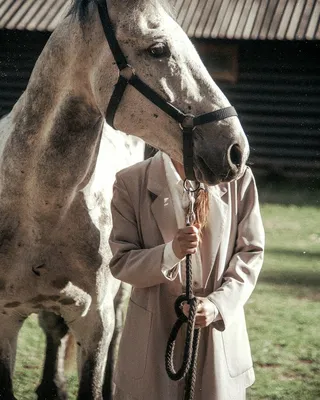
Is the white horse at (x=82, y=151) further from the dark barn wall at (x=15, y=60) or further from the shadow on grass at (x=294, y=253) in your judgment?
the dark barn wall at (x=15, y=60)

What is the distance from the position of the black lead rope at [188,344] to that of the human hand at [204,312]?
28mm

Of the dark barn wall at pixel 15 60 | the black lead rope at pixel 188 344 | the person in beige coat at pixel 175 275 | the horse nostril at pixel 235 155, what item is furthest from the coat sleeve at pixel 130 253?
the dark barn wall at pixel 15 60

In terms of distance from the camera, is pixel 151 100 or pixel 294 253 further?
pixel 294 253

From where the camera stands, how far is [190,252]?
3.02 m

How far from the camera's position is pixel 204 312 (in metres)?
3.07

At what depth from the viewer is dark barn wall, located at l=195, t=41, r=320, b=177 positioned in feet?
45.1

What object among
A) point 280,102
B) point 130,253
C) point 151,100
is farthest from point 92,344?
point 280,102

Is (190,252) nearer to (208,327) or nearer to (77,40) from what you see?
(208,327)

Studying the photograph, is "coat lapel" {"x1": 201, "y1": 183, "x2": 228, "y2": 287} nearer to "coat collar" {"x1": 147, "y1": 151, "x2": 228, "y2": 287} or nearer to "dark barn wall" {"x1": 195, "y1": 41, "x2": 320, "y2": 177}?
"coat collar" {"x1": 147, "y1": 151, "x2": 228, "y2": 287}

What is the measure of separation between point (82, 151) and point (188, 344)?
944 mm

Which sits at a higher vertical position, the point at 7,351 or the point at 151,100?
the point at 151,100

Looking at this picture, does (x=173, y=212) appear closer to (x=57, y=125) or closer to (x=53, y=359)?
(x=57, y=125)

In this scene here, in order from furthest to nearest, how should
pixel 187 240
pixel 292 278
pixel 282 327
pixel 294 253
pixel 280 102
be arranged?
pixel 280 102
pixel 294 253
pixel 292 278
pixel 282 327
pixel 187 240

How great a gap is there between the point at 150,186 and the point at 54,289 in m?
0.79
